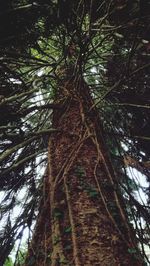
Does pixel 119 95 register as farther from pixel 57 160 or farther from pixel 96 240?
pixel 96 240

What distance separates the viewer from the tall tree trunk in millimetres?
2258

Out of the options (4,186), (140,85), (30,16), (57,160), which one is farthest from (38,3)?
(4,186)

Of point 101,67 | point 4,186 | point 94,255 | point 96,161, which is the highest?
point 101,67

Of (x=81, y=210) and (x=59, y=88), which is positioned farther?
(x=59, y=88)

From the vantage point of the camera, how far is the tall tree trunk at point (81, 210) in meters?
2.26

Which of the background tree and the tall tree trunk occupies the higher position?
the background tree

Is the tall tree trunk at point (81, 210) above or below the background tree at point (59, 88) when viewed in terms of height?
below

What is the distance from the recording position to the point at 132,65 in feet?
16.1

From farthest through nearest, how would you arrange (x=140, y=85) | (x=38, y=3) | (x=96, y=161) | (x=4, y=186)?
(x=140, y=85) < (x=4, y=186) < (x=38, y=3) < (x=96, y=161)

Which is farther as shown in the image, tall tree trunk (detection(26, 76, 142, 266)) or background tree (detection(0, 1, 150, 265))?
background tree (detection(0, 1, 150, 265))

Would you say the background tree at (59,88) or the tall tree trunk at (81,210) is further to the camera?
the background tree at (59,88)

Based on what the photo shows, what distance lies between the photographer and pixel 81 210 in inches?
103

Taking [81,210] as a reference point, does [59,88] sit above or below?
above

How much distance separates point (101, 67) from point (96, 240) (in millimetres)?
4535
